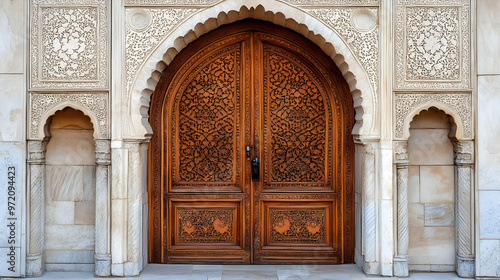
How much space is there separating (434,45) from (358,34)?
0.65m

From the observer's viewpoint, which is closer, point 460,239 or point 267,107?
point 460,239

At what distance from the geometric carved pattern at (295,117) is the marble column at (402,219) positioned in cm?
76

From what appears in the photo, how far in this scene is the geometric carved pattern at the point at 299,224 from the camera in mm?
4988

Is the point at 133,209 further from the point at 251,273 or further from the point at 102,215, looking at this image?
the point at 251,273

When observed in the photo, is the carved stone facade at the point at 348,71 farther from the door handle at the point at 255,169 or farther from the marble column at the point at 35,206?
the door handle at the point at 255,169

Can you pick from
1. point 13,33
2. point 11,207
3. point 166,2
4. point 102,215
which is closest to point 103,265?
point 102,215

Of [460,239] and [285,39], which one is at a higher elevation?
[285,39]

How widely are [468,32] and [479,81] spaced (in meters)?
0.43

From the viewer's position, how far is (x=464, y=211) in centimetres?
455

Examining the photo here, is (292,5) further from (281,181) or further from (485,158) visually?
(485,158)

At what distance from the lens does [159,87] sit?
16.1 feet

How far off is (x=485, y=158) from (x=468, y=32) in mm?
1082

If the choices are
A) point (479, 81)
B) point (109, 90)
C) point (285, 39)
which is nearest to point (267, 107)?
point (285, 39)

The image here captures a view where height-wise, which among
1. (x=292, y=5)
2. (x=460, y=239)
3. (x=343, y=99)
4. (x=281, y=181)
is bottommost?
(x=460, y=239)
